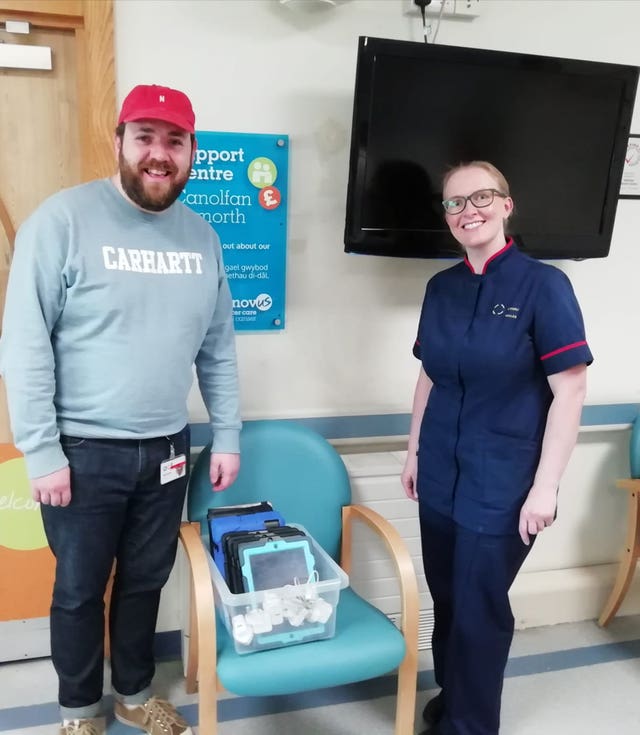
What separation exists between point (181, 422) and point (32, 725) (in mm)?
966

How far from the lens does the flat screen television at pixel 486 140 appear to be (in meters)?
1.80

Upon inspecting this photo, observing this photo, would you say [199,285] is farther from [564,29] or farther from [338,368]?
[564,29]

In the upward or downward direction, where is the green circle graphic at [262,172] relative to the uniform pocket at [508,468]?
upward

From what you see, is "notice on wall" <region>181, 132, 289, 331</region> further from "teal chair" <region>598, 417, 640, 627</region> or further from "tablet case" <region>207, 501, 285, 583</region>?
"teal chair" <region>598, 417, 640, 627</region>

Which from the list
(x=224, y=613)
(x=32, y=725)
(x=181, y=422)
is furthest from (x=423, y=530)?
(x=32, y=725)

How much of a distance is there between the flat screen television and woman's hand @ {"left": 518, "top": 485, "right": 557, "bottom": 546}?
0.78 m

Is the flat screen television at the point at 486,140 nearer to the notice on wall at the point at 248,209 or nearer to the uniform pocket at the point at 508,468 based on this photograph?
the notice on wall at the point at 248,209

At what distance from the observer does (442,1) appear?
6.21 feet

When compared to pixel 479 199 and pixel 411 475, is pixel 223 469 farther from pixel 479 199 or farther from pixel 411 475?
pixel 479 199

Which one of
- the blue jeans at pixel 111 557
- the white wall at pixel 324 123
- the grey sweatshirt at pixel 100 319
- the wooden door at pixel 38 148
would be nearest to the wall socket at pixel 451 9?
the white wall at pixel 324 123

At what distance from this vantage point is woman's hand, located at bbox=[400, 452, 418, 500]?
72.4 inches

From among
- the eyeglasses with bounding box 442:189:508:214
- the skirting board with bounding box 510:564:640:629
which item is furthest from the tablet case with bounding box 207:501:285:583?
the skirting board with bounding box 510:564:640:629

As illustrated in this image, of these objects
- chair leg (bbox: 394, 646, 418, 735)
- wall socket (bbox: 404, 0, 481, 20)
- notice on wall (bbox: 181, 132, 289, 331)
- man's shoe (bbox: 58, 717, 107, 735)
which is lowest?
man's shoe (bbox: 58, 717, 107, 735)

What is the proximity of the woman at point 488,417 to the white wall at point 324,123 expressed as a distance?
Answer: 1.36 feet
